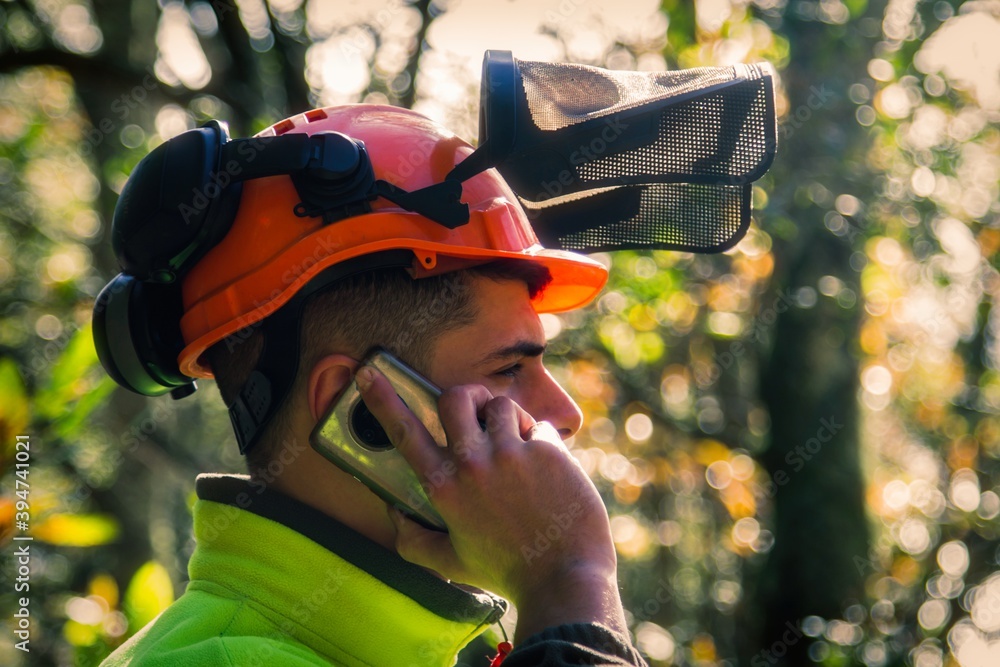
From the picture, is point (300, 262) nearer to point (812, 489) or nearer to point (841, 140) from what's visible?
point (841, 140)

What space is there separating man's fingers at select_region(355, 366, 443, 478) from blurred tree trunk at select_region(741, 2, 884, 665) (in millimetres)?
4977

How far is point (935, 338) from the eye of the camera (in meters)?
10.9

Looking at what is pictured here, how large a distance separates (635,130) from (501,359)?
0.63 m

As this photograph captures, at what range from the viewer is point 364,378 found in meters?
2.02

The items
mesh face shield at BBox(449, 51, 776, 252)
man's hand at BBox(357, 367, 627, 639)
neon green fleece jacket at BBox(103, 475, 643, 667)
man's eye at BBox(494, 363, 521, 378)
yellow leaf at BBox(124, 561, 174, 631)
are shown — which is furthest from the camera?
yellow leaf at BBox(124, 561, 174, 631)

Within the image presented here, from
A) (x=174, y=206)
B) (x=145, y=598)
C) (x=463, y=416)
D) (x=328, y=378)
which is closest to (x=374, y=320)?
(x=328, y=378)

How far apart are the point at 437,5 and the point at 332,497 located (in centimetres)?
459

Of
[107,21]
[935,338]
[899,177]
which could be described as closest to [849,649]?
[899,177]

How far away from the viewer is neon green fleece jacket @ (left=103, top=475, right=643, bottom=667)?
73.4 inches

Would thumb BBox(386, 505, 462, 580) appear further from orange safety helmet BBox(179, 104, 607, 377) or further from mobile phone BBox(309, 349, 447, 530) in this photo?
orange safety helmet BBox(179, 104, 607, 377)

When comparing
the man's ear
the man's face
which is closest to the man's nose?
the man's face

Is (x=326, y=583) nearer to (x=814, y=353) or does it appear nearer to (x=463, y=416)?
(x=463, y=416)

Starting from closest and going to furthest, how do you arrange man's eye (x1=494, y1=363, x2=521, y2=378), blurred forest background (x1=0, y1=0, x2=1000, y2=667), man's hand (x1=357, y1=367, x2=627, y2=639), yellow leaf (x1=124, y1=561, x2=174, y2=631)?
man's hand (x1=357, y1=367, x2=627, y2=639) < man's eye (x1=494, y1=363, x2=521, y2=378) < yellow leaf (x1=124, y1=561, x2=174, y2=631) < blurred forest background (x1=0, y1=0, x2=1000, y2=667)

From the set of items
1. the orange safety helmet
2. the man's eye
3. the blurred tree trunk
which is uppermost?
the orange safety helmet
